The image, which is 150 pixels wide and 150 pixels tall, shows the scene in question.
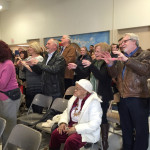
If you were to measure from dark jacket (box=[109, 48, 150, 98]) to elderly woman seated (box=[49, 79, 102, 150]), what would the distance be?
0.34 m

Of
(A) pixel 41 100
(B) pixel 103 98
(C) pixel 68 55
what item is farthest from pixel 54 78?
(C) pixel 68 55

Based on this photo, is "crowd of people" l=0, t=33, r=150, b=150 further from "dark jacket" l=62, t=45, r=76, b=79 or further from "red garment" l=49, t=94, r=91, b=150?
"dark jacket" l=62, t=45, r=76, b=79

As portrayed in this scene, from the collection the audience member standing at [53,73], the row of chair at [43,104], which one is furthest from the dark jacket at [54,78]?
the row of chair at [43,104]

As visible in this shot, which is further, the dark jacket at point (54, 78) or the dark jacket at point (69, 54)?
the dark jacket at point (69, 54)

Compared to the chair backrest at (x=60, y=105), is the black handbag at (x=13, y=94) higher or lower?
higher

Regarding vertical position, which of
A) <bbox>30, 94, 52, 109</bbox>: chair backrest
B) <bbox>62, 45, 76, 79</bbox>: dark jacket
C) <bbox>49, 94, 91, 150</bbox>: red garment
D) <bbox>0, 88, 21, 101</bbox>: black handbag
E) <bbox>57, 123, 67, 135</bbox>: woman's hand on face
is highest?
<bbox>62, 45, 76, 79</bbox>: dark jacket

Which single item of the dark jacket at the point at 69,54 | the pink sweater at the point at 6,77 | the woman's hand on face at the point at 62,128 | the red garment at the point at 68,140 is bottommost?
the red garment at the point at 68,140

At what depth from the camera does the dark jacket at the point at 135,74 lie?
166cm

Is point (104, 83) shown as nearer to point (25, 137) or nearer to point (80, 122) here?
point (80, 122)

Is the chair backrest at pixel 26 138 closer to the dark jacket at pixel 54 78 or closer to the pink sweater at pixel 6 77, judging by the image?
the pink sweater at pixel 6 77

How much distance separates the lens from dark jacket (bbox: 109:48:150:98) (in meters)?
1.66

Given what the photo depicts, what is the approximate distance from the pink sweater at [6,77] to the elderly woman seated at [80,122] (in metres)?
0.76

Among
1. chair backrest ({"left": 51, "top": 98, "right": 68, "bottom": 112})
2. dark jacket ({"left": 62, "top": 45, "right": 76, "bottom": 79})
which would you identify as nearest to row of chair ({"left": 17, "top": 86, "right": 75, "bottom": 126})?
chair backrest ({"left": 51, "top": 98, "right": 68, "bottom": 112})

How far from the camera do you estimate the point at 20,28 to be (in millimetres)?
8555
